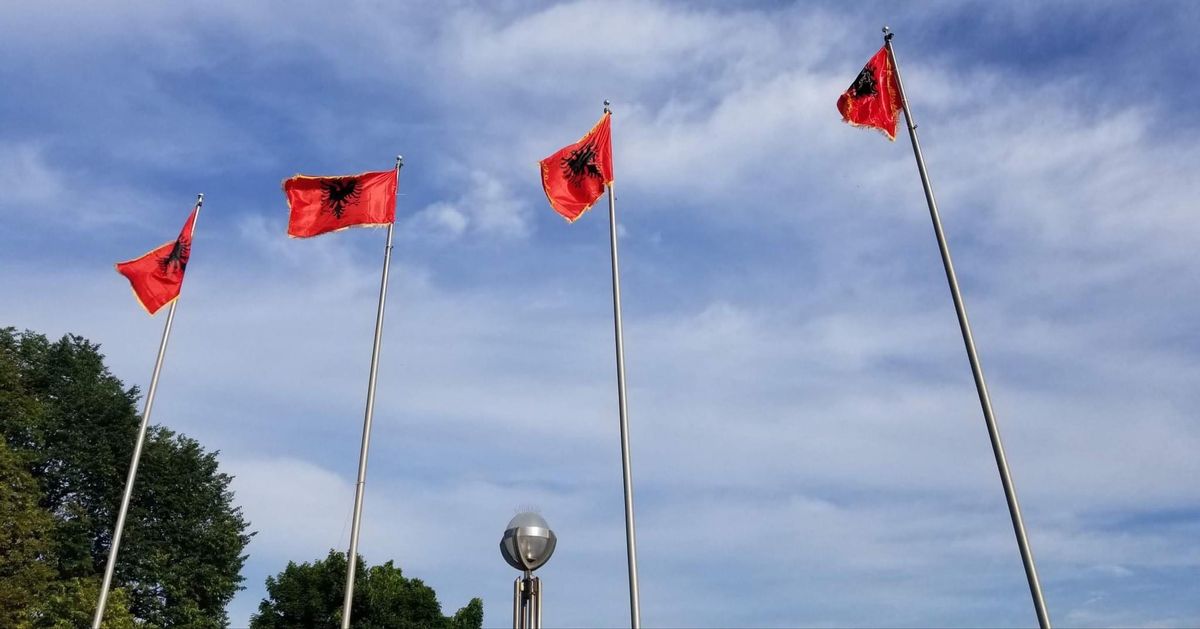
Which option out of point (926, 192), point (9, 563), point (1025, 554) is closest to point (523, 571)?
point (1025, 554)

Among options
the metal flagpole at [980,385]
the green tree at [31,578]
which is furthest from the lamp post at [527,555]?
the green tree at [31,578]

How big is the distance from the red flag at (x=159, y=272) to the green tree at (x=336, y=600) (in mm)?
26583

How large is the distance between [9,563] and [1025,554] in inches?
1553

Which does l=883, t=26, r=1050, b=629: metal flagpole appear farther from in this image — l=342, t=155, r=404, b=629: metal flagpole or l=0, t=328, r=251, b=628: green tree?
l=0, t=328, r=251, b=628: green tree

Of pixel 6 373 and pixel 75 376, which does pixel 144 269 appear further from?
pixel 75 376

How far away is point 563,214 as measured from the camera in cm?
1944

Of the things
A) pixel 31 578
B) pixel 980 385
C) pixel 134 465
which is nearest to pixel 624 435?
pixel 980 385

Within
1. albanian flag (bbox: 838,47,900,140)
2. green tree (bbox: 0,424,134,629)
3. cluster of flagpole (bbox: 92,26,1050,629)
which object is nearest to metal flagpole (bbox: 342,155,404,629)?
cluster of flagpole (bbox: 92,26,1050,629)

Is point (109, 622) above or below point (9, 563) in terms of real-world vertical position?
below

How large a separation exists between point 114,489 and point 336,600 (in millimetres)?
11900

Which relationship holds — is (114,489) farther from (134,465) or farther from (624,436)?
(624,436)

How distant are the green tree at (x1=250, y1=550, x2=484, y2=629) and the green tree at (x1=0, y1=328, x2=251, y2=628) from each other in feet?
8.25

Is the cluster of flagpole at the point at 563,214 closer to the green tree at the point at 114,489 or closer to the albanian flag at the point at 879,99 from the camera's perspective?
the albanian flag at the point at 879,99

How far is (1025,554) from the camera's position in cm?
1334
